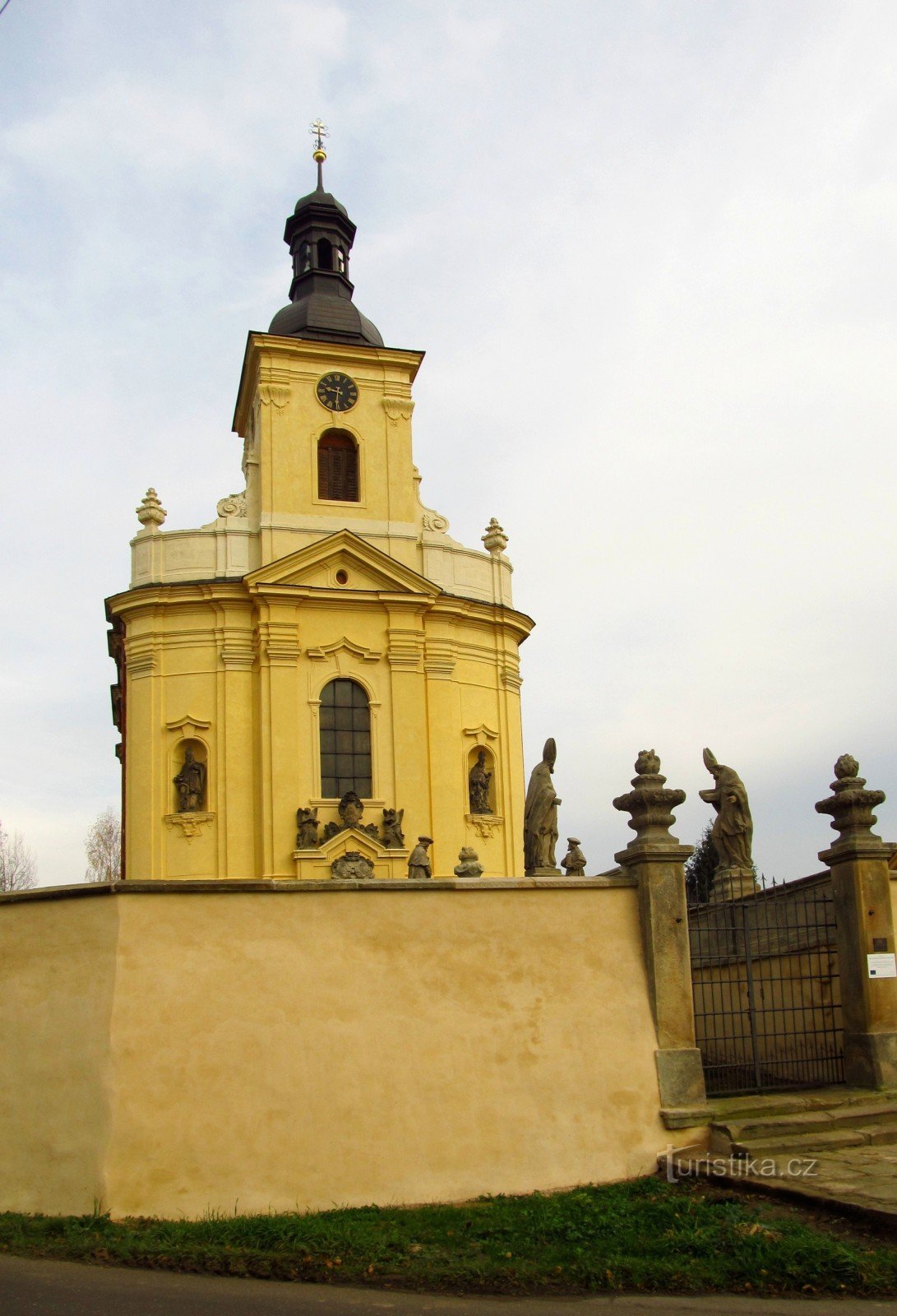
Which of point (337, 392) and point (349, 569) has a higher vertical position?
point (337, 392)

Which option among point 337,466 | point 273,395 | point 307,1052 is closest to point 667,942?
point 307,1052

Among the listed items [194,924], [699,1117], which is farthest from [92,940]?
[699,1117]

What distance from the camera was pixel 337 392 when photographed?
29453 millimetres

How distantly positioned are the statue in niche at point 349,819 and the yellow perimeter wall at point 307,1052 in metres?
15.1

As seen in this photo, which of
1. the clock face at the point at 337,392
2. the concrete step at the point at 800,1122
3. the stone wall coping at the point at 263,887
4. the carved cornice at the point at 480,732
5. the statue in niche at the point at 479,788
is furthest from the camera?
the clock face at the point at 337,392

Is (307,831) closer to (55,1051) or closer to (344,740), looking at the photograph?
(344,740)

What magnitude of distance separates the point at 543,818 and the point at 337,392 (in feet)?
45.1

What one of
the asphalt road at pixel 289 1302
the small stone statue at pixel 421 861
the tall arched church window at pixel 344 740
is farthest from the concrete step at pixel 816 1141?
the tall arched church window at pixel 344 740

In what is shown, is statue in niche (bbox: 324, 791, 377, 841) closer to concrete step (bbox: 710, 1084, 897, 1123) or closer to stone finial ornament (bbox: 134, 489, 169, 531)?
stone finial ornament (bbox: 134, 489, 169, 531)

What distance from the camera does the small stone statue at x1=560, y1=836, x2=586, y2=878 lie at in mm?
25188

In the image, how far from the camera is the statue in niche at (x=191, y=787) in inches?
1008

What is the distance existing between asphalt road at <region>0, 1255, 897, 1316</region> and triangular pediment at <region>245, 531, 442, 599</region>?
20.1 metres

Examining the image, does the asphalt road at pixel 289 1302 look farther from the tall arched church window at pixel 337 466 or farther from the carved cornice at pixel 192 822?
the tall arched church window at pixel 337 466

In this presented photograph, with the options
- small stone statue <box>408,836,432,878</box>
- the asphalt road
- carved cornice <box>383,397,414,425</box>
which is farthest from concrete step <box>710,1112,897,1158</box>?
carved cornice <box>383,397,414,425</box>
